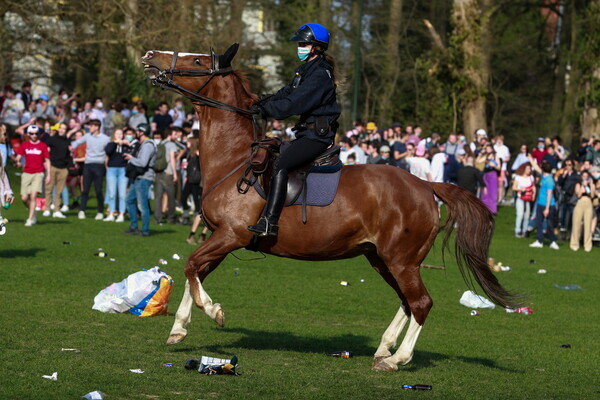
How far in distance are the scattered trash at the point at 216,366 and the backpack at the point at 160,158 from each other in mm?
15934

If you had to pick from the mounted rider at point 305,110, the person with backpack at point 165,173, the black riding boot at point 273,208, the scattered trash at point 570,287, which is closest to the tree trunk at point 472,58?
the person with backpack at point 165,173

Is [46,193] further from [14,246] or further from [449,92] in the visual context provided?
[449,92]

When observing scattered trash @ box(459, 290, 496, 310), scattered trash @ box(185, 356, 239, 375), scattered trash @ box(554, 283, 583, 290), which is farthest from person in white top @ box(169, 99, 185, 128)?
scattered trash @ box(185, 356, 239, 375)

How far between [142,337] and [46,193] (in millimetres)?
16915

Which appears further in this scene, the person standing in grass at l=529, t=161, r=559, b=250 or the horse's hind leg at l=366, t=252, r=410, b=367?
the person standing in grass at l=529, t=161, r=559, b=250

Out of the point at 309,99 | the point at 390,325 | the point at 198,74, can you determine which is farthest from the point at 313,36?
the point at 390,325

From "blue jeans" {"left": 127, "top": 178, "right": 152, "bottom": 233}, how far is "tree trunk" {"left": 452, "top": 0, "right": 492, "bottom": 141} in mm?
16273

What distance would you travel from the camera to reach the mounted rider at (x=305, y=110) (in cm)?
1059

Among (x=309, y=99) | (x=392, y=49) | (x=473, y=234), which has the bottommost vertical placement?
(x=473, y=234)

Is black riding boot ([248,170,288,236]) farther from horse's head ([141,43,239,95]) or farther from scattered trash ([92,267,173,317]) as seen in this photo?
scattered trash ([92,267,173,317])

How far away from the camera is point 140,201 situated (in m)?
24.0

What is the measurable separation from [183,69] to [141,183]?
13255 millimetres

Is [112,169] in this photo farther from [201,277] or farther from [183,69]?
[201,277]

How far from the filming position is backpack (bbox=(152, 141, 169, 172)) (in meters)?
25.5
